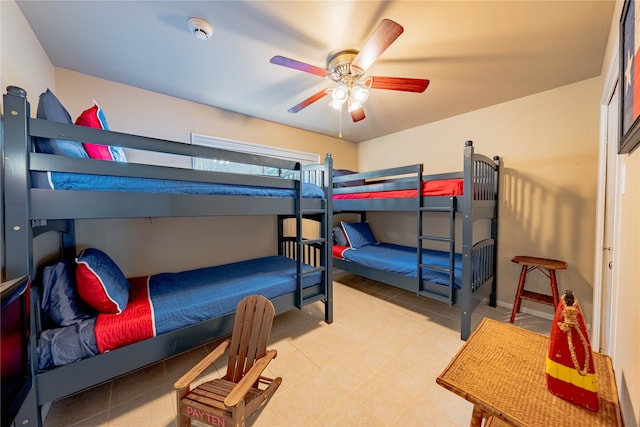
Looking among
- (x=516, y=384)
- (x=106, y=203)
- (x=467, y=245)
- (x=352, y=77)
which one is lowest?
(x=516, y=384)

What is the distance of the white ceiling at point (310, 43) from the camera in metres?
1.44

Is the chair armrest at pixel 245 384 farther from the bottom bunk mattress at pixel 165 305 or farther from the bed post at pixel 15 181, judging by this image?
the bed post at pixel 15 181

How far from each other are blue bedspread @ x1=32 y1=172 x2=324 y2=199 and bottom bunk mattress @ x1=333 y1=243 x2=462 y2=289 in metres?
1.58

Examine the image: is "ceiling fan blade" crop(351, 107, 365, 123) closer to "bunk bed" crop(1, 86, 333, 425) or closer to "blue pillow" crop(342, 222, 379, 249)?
"bunk bed" crop(1, 86, 333, 425)

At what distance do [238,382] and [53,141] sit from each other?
5.49 feet

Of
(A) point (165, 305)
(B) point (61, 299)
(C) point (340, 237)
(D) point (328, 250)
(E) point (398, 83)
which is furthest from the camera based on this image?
(C) point (340, 237)

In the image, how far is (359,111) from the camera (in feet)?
7.27

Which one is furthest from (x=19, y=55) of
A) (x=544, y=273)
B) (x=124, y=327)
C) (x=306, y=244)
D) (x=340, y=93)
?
(x=544, y=273)

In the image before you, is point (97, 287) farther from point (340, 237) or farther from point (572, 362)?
point (340, 237)

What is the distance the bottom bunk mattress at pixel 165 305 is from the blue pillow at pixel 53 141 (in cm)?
75

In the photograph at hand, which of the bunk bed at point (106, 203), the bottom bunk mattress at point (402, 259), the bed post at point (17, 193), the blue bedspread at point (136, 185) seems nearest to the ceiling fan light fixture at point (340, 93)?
the bunk bed at point (106, 203)

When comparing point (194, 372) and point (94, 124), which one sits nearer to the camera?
point (194, 372)

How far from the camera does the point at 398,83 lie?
185 centimetres

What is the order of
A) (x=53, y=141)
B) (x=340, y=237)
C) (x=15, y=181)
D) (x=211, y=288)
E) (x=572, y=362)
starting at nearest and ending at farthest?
1. (x=572, y=362)
2. (x=15, y=181)
3. (x=53, y=141)
4. (x=211, y=288)
5. (x=340, y=237)
